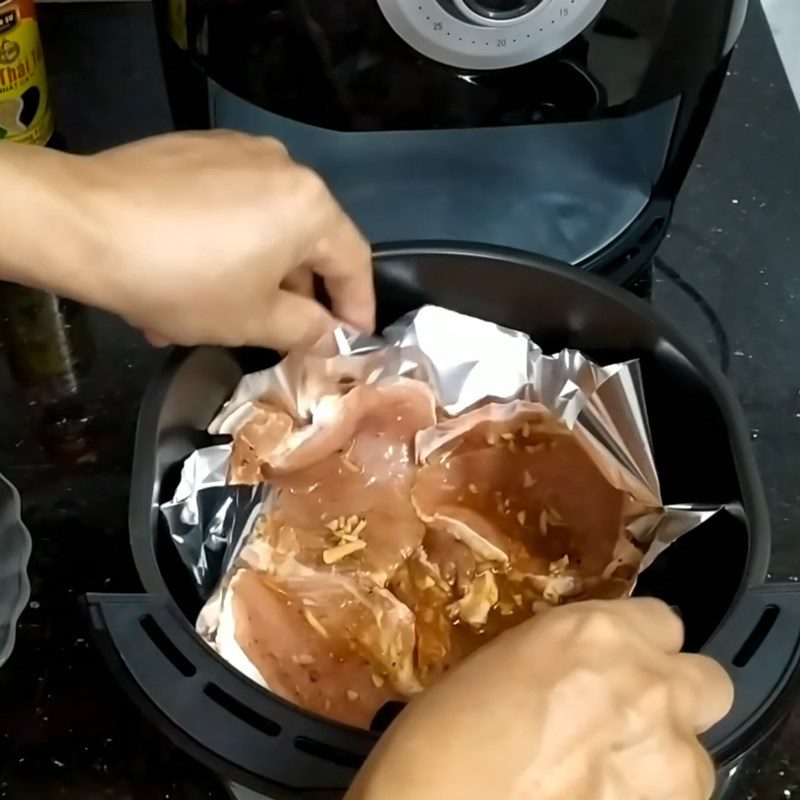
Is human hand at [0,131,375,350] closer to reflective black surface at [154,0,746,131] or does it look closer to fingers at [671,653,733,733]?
reflective black surface at [154,0,746,131]

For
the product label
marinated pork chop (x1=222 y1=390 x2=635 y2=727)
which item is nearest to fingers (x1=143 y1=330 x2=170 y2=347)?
marinated pork chop (x1=222 y1=390 x2=635 y2=727)

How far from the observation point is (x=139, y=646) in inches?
15.7

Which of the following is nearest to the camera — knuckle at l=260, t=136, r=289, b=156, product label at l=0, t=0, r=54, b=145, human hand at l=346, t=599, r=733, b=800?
human hand at l=346, t=599, r=733, b=800

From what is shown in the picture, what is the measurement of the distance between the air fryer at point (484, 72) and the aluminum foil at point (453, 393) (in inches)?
2.2

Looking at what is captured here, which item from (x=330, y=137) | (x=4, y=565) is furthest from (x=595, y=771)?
(x=330, y=137)

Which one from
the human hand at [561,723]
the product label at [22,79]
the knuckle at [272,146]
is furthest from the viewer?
the product label at [22,79]

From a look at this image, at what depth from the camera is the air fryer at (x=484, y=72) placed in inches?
18.9

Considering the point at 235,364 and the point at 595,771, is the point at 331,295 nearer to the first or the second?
the point at 235,364

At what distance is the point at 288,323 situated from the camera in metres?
0.46

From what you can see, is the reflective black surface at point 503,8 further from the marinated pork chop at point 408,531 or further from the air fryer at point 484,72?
the marinated pork chop at point 408,531

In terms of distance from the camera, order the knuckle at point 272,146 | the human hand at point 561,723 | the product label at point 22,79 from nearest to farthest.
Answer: the human hand at point 561,723
the knuckle at point 272,146
the product label at point 22,79

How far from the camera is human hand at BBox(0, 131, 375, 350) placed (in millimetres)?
388

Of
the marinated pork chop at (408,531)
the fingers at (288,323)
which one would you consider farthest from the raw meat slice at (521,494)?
the fingers at (288,323)

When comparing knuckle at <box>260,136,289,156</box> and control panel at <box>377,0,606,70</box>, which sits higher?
control panel at <box>377,0,606,70</box>
